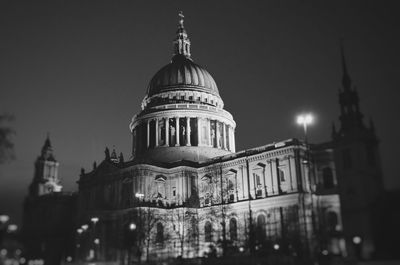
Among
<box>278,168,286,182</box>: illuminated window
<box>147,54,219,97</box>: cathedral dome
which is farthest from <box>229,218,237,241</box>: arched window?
<box>147,54,219,97</box>: cathedral dome

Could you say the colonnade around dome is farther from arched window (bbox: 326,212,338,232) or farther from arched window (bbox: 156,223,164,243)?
arched window (bbox: 326,212,338,232)

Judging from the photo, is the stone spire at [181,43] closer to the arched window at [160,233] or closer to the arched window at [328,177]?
the arched window at [160,233]

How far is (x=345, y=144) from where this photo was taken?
67.8 metres

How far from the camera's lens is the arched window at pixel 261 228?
67938mm

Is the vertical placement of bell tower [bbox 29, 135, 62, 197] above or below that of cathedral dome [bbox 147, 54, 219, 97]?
below

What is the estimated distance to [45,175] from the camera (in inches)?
4722

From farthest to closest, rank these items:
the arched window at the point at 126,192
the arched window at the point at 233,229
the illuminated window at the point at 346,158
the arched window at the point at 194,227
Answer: the arched window at the point at 126,192 < the arched window at the point at 194,227 < the arched window at the point at 233,229 < the illuminated window at the point at 346,158

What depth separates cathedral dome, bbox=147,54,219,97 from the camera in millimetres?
104562

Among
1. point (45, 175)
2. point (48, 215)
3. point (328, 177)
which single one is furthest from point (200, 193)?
point (45, 175)

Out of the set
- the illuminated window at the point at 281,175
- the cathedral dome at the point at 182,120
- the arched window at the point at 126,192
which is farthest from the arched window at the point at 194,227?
the illuminated window at the point at 281,175

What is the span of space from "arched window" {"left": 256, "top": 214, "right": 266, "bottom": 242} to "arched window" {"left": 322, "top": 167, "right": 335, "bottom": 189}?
36.3ft

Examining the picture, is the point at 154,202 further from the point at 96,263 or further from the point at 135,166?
the point at 96,263

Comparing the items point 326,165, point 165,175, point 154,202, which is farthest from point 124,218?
point 326,165

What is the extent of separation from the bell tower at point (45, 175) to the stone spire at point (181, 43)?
42229mm
